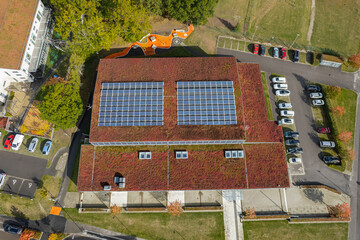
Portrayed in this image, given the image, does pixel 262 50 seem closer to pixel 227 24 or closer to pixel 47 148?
pixel 227 24

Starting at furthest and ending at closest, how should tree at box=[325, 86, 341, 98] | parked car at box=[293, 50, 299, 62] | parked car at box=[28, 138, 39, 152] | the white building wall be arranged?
parked car at box=[293, 50, 299, 62] → tree at box=[325, 86, 341, 98] → the white building wall → parked car at box=[28, 138, 39, 152]

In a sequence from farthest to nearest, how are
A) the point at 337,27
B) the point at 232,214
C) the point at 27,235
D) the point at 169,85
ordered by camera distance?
the point at 337,27 < the point at 232,214 < the point at 169,85 < the point at 27,235

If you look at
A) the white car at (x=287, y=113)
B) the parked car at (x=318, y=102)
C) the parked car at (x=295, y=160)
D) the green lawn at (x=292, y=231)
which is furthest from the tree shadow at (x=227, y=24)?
the green lawn at (x=292, y=231)

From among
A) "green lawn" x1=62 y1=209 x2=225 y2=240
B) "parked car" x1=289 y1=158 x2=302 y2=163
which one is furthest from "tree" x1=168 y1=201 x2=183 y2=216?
"parked car" x1=289 y1=158 x2=302 y2=163

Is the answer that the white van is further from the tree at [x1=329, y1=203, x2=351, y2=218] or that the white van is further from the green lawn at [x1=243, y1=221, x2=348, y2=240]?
the tree at [x1=329, y1=203, x2=351, y2=218]

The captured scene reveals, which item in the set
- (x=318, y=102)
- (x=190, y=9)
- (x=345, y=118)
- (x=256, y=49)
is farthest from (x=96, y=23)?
(x=345, y=118)
